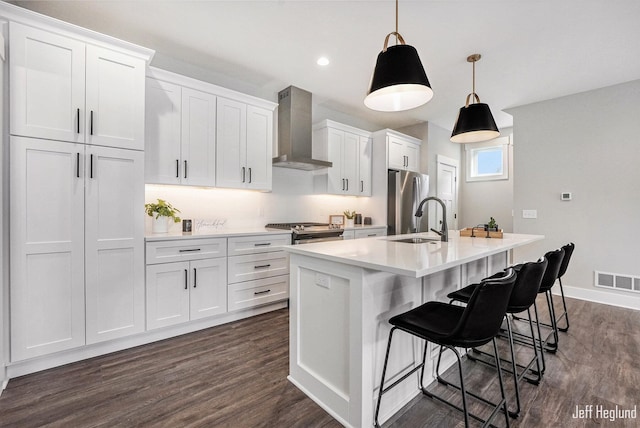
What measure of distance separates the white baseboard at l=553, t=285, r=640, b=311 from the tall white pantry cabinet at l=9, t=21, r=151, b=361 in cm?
529

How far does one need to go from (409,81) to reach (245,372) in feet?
7.36

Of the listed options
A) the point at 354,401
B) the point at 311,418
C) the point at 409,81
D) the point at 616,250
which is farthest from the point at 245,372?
the point at 616,250

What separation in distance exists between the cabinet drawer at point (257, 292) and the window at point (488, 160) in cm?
501

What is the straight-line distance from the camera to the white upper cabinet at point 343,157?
14.4ft

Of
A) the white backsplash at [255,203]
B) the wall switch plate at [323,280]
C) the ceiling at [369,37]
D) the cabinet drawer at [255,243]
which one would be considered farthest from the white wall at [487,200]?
the wall switch plate at [323,280]

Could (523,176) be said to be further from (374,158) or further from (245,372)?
(245,372)

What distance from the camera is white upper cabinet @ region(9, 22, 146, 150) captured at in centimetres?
202

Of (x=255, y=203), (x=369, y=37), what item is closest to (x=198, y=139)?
(x=255, y=203)

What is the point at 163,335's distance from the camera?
2.66 m

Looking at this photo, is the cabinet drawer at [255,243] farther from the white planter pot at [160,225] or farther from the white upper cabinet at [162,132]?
the white upper cabinet at [162,132]

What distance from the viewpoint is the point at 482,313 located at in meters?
1.31

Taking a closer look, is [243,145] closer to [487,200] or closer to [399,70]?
[399,70]

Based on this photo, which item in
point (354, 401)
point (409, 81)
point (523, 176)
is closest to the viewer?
point (354, 401)

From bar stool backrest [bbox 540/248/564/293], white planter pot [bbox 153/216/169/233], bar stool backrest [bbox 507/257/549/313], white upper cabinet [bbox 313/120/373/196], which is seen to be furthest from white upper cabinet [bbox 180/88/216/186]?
bar stool backrest [bbox 540/248/564/293]
